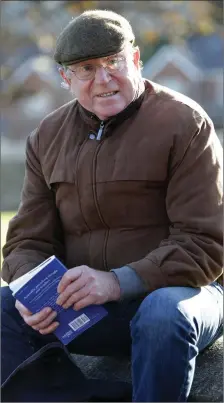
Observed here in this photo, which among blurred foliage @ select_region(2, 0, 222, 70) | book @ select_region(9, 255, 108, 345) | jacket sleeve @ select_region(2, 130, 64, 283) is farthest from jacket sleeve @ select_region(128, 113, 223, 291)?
blurred foliage @ select_region(2, 0, 222, 70)

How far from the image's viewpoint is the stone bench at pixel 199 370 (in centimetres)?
217

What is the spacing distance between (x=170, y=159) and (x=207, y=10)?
7.85 metres

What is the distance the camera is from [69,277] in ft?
6.68

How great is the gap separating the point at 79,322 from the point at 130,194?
0.46m

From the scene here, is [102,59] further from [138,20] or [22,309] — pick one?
[138,20]

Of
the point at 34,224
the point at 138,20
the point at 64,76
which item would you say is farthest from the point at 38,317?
the point at 138,20

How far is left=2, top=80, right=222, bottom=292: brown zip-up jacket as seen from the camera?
2.07 metres

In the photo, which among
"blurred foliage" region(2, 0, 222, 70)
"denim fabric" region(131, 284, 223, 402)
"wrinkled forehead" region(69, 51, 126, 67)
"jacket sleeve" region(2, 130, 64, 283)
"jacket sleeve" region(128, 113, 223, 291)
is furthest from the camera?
"blurred foliage" region(2, 0, 222, 70)

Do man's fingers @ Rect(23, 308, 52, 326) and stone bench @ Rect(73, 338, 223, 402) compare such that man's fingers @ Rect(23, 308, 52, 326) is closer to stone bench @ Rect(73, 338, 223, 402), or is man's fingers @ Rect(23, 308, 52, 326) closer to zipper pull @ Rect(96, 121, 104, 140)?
stone bench @ Rect(73, 338, 223, 402)

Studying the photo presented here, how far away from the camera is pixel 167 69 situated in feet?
38.4

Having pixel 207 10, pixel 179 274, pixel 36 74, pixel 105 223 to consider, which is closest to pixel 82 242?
pixel 105 223

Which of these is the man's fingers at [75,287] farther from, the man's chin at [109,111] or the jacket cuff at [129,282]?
the man's chin at [109,111]

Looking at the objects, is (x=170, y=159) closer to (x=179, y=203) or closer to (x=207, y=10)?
(x=179, y=203)

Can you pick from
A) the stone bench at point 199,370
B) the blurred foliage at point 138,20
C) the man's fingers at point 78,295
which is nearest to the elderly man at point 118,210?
the man's fingers at point 78,295
